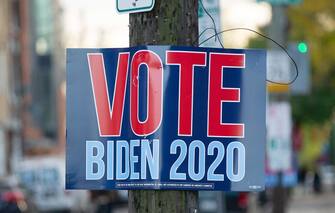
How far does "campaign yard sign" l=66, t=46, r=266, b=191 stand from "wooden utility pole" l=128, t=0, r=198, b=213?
8 cm

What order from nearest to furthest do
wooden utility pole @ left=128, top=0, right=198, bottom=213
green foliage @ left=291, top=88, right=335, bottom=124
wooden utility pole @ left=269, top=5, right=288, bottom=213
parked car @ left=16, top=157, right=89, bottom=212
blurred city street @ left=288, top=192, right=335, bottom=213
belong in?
1. wooden utility pole @ left=128, top=0, right=198, bottom=213
2. wooden utility pole @ left=269, top=5, right=288, bottom=213
3. parked car @ left=16, top=157, right=89, bottom=212
4. blurred city street @ left=288, top=192, right=335, bottom=213
5. green foliage @ left=291, top=88, right=335, bottom=124

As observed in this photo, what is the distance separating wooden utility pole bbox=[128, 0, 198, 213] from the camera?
6.08 metres

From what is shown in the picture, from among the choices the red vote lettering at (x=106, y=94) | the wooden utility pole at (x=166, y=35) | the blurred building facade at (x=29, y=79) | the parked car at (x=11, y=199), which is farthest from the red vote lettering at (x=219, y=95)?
the blurred building facade at (x=29, y=79)

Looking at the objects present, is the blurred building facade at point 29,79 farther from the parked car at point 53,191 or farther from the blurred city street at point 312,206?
the blurred city street at point 312,206

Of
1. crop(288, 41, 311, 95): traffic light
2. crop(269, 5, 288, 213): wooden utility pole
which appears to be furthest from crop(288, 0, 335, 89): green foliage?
crop(269, 5, 288, 213): wooden utility pole

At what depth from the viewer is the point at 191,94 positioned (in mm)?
6141

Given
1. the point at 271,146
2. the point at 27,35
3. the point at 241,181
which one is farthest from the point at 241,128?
the point at 27,35

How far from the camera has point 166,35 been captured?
20.3ft

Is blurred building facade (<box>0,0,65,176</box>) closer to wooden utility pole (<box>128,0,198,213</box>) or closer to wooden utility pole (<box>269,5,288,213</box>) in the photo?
wooden utility pole (<box>269,5,288,213</box>)

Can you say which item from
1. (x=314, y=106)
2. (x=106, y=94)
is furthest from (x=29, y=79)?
(x=106, y=94)

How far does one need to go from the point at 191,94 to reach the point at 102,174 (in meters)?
0.70

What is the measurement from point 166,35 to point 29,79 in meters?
47.3

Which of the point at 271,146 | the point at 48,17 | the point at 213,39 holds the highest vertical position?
the point at 48,17

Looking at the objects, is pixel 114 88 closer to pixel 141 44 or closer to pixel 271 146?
pixel 141 44
